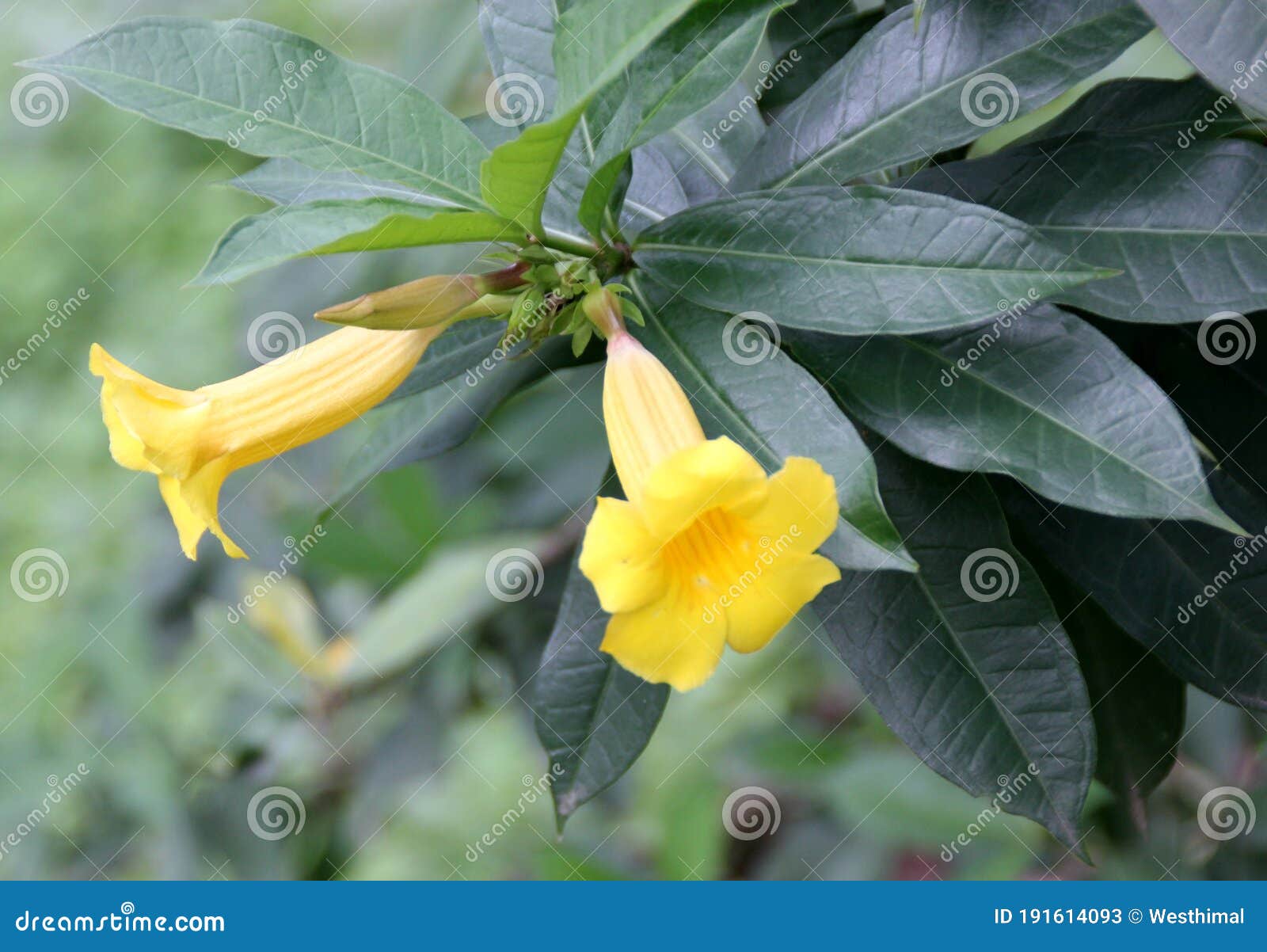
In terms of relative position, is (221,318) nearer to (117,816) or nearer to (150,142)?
(150,142)

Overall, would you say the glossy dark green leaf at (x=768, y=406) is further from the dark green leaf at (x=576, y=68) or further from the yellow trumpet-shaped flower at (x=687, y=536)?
the dark green leaf at (x=576, y=68)

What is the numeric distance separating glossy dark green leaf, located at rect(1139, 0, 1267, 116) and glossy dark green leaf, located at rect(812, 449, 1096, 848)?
0.32 metres

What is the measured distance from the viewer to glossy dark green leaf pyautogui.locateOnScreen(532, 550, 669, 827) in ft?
3.12

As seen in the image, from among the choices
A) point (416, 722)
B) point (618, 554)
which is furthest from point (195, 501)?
point (416, 722)

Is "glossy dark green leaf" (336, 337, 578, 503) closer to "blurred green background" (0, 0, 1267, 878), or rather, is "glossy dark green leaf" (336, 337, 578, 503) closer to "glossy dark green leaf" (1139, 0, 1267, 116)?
"blurred green background" (0, 0, 1267, 878)

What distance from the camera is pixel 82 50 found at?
0.84 meters

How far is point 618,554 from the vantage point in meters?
0.70

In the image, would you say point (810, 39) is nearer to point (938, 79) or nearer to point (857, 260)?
point (938, 79)

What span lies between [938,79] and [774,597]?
1.40 feet

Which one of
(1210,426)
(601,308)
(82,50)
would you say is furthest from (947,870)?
(82,50)

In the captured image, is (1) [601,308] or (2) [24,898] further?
(2) [24,898]

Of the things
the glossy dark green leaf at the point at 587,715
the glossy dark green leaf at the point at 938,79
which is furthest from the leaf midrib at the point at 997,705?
the glossy dark green leaf at the point at 938,79

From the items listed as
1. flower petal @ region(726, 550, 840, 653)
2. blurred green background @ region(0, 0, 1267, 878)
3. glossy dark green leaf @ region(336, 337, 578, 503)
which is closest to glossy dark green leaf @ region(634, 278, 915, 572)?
flower petal @ region(726, 550, 840, 653)

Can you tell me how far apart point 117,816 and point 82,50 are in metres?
1.72
